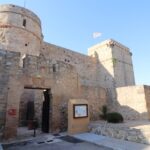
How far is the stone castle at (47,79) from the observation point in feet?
25.1

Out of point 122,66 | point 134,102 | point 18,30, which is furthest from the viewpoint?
point 122,66

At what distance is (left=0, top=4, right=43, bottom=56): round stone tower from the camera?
13.5 m

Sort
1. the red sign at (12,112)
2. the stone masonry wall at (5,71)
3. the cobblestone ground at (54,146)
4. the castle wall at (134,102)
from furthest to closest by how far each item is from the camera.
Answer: the castle wall at (134,102) < the red sign at (12,112) < the stone masonry wall at (5,71) < the cobblestone ground at (54,146)

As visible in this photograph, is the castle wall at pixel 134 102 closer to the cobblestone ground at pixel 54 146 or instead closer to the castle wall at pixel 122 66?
the cobblestone ground at pixel 54 146

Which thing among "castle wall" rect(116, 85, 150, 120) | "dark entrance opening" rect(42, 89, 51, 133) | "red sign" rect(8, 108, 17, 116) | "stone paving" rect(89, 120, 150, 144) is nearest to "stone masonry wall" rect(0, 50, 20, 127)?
"red sign" rect(8, 108, 17, 116)

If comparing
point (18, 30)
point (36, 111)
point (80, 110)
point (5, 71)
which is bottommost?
point (36, 111)

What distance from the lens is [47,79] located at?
9016mm

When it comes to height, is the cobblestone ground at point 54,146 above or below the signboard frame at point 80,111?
below

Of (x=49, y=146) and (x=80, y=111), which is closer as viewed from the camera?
(x=49, y=146)

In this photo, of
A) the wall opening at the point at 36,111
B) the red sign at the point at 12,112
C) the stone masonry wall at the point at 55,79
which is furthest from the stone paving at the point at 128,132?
the red sign at the point at 12,112

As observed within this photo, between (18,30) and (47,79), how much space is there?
760cm

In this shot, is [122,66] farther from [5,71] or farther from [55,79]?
[5,71]

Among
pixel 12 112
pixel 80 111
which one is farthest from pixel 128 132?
pixel 12 112

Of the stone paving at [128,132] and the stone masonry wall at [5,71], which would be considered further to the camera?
the stone masonry wall at [5,71]
